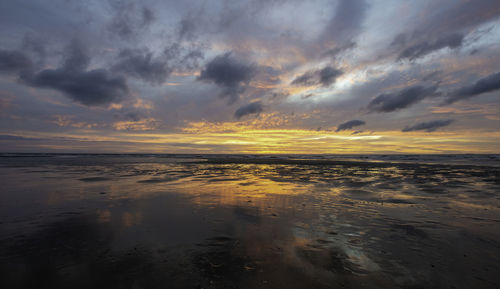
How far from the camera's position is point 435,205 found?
1115cm

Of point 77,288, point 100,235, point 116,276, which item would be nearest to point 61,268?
point 77,288

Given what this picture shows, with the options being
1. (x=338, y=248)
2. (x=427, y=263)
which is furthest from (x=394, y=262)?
(x=338, y=248)

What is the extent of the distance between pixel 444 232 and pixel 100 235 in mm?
10953

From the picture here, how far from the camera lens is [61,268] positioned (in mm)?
4930

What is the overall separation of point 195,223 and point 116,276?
12.0 feet

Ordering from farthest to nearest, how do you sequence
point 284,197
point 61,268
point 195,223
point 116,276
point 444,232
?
point 284,197 < point 195,223 < point 444,232 < point 61,268 < point 116,276

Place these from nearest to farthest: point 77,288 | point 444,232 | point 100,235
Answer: point 77,288 → point 100,235 → point 444,232

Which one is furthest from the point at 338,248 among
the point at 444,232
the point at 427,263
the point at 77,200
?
the point at 77,200

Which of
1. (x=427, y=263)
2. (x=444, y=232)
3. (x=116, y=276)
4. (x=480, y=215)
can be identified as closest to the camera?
(x=116, y=276)

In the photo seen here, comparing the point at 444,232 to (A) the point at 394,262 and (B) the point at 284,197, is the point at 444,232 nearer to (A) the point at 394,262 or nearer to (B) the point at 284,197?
(A) the point at 394,262

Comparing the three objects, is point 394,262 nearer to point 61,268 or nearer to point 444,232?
point 444,232

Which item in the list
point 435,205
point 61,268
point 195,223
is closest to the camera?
point 61,268

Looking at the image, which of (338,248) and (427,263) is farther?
(338,248)

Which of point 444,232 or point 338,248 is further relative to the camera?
point 444,232
